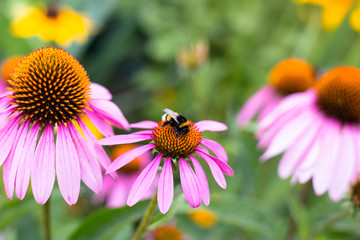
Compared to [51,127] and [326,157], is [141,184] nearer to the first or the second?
[51,127]

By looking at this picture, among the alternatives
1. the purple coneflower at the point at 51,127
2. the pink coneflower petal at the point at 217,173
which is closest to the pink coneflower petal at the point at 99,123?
the purple coneflower at the point at 51,127

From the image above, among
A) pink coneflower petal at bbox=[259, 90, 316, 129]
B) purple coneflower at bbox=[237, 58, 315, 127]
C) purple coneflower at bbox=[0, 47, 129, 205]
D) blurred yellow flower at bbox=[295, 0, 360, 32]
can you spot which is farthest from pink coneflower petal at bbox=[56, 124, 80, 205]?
blurred yellow flower at bbox=[295, 0, 360, 32]

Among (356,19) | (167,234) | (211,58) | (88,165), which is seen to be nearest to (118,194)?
(167,234)

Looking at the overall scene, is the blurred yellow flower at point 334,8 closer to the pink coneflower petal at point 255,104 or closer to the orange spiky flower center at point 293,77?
the orange spiky flower center at point 293,77

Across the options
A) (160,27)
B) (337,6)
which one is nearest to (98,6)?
(160,27)

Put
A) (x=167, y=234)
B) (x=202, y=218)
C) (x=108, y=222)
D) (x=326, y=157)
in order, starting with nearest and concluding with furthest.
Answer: (x=108, y=222) → (x=326, y=157) → (x=167, y=234) → (x=202, y=218)

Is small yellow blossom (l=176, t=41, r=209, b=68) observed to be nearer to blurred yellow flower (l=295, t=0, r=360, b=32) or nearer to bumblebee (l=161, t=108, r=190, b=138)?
blurred yellow flower (l=295, t=0, r=360, b=32)

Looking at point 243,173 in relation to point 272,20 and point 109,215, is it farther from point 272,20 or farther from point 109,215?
point 272,20
